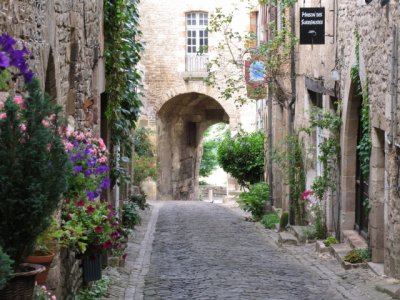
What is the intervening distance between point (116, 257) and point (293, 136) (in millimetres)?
6504

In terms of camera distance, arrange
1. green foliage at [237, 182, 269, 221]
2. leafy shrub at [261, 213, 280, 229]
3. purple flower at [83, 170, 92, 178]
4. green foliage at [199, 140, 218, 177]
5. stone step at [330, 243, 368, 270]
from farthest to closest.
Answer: green foliage at [199, 140, 218, 177], green foliage at [237, 182, 269, 221], leafy shrub at [261, 213, 280, 229], stone step at [330, 243, 368, 270], purple flower at [83, 170, 92, 178]

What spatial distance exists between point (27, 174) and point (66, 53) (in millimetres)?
4353

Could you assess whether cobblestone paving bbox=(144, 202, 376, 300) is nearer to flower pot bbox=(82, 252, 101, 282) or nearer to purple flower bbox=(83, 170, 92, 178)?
flower pot bbox=(82, 252, 101, 282)

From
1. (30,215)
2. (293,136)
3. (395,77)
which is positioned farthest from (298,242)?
(30,215)

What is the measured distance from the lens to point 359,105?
12.9 m

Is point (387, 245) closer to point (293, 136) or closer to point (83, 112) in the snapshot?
point (83, 112)

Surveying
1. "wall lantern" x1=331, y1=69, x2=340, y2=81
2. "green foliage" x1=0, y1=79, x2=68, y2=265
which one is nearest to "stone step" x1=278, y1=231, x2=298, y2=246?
"wall lantern" x1=331, y1=69, x2=340, y2=81

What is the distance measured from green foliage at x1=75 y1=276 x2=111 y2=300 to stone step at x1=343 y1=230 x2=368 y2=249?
3980 mm

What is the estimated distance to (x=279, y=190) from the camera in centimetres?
2064

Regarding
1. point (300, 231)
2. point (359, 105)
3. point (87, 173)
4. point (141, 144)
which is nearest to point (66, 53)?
point (87, 173)

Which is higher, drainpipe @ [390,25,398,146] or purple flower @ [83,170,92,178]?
drainpipe @ [390,25,398,146]

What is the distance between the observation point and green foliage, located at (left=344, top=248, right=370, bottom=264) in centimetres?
1117

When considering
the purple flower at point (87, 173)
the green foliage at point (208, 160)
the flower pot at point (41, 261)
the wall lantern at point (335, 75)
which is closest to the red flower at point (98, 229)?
Result: the purple flower at point (87, 173)

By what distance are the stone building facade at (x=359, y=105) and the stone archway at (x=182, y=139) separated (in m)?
14.4
